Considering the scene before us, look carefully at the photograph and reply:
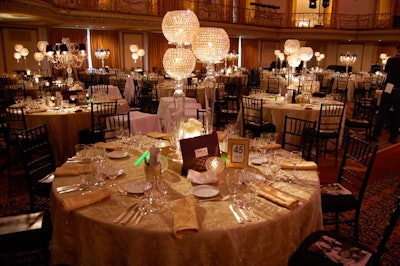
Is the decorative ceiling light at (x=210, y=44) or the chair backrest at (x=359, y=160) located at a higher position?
the decorative ceiling light at (x=210, y=44)

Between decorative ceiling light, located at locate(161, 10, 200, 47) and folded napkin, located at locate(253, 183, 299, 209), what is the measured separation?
1277 millimetres

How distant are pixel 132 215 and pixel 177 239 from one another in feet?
1.02

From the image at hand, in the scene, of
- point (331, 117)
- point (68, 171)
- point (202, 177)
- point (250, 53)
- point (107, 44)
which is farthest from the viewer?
point (250, 53)

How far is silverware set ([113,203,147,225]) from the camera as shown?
182 cm

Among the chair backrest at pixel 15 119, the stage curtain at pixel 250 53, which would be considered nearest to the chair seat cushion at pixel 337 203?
the chair backrest at pixel 15 119

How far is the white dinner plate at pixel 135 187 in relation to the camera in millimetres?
2150

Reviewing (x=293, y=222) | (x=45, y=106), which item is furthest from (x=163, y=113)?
(x=293, y=222)

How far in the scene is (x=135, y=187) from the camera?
2.21 meters

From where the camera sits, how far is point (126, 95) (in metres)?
10.9

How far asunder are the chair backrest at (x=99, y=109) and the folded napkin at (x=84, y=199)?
299cm

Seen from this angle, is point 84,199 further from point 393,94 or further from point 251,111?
point 393,94

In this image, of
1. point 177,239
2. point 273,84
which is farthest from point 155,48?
point 177,239

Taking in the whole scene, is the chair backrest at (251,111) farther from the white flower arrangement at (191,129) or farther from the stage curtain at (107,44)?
the stage curtain at (107,44)

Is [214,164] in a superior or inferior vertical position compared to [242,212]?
superior
